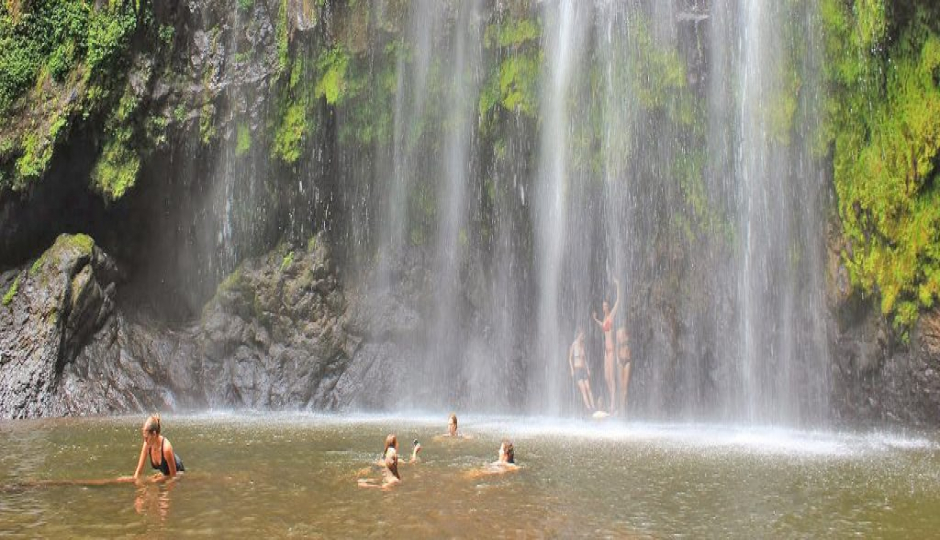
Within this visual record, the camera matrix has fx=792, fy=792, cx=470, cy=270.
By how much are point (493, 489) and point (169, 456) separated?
3.75 m

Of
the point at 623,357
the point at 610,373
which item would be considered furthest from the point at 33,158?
the point at 623,357

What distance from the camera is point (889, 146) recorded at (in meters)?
15.5

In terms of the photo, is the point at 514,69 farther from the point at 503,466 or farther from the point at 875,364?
the point at 503,466

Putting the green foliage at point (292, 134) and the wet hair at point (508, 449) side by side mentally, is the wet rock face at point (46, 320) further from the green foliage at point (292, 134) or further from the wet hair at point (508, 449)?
the wet hair at point (508, 449)

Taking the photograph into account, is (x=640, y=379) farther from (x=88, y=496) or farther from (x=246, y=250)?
(x=88, y=496)

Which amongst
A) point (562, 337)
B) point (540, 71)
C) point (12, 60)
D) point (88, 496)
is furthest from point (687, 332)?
point (12, 60)

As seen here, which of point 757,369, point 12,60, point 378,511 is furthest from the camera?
point 12,60

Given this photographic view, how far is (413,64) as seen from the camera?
2216 centimetres

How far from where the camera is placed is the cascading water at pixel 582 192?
17.8m

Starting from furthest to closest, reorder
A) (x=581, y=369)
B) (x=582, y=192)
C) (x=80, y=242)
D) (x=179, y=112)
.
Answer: (x=179, y=112)
(x=582, y=192)
(x=80, y=242)
(x=581, y=369)

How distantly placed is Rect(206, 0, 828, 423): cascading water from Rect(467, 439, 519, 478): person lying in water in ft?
32.8

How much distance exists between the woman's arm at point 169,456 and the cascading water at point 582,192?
1253 cm

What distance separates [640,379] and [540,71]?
8.28 m

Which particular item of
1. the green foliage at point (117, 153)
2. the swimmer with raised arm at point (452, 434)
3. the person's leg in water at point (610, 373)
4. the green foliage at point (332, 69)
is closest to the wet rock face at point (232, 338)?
the green foliage at point (117, 153)
